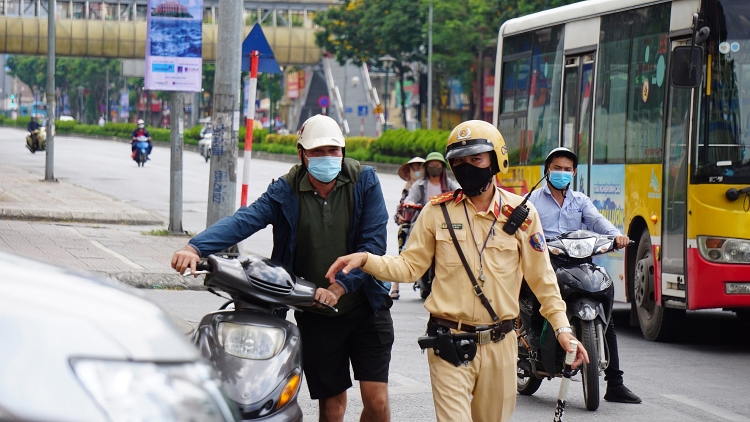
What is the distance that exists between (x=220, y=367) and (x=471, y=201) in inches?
44.9

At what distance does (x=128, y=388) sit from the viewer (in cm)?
193

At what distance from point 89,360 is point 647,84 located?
936 cm

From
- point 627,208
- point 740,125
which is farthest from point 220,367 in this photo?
point 627,208

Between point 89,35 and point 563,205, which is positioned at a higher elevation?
point 89,35

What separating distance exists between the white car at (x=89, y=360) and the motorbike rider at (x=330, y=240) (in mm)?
2442

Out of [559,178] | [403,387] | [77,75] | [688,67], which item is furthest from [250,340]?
[77,75]

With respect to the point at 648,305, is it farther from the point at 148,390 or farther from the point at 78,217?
the point at 78,217

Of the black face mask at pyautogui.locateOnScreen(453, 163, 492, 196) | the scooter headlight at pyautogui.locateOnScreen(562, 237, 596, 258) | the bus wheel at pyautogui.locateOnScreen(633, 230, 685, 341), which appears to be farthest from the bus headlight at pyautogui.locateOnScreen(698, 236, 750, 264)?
the black face mask at pyautogui.locateOnScreen(453, 163, 492, 196)

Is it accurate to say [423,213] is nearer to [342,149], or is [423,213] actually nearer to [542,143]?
[342,149]

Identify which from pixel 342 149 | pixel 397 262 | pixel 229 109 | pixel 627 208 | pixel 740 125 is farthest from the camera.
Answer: pixel 229 109

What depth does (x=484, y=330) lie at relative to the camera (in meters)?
4.35

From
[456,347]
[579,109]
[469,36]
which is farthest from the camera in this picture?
[469,36]

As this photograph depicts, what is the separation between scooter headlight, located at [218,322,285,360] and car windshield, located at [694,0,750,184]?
626 cm

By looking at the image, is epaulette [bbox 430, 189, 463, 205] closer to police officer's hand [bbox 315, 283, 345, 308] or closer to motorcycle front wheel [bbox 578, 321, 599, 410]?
police officer's hand [bbox 315, 283, 345, 308]
